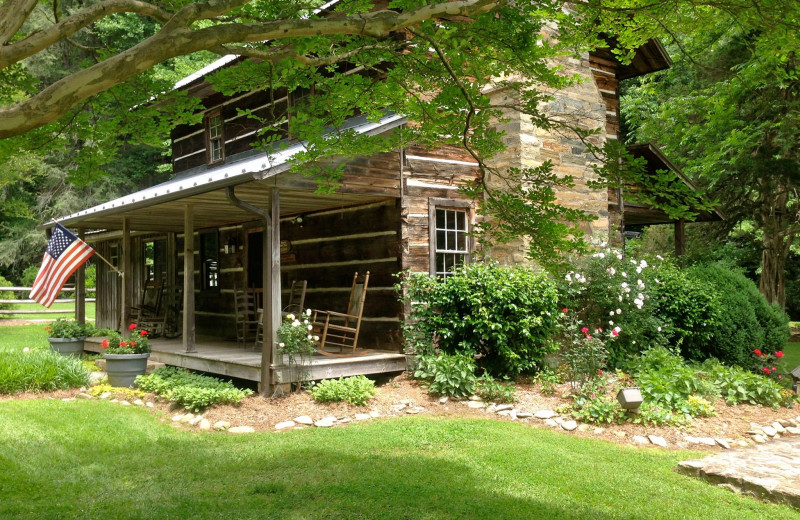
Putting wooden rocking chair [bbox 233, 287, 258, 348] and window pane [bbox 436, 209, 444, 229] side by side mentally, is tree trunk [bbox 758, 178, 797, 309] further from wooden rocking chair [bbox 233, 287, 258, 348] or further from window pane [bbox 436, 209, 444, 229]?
wooden rocking chair [bbox 233, 287, 258, 348]

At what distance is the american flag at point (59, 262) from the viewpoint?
37.0 feet

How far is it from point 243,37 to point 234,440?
4.69 m

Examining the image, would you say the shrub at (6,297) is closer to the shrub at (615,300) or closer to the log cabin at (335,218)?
the log cabin at (335,218)

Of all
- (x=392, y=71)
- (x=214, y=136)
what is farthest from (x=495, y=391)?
(x=214, y=136)

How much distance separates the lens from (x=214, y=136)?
48.7 feet

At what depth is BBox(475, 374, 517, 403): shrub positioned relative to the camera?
27.7ft

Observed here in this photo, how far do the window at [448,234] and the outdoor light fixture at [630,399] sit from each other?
11.3 ft

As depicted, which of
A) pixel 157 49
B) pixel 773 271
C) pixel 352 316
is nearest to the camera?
pixel 157 49

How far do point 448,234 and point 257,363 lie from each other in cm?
367

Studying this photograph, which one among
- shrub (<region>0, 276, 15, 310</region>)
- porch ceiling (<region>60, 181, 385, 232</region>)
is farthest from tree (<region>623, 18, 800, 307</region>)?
shrub (<region>0, 276, 15, 310</region>)

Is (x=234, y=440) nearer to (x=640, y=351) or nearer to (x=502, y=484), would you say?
(x=502, y=484)

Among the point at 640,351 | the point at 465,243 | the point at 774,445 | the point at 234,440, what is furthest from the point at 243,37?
the point at 640,351

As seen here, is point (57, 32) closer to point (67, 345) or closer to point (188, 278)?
point (188, 278)

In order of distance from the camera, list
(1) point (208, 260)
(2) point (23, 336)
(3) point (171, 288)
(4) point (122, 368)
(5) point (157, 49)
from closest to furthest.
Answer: (5) point (157, 49)
(4) point (122, 368)
(3) point (171, 288)
(1) point (208, 260)
(2) point (23, 336)
